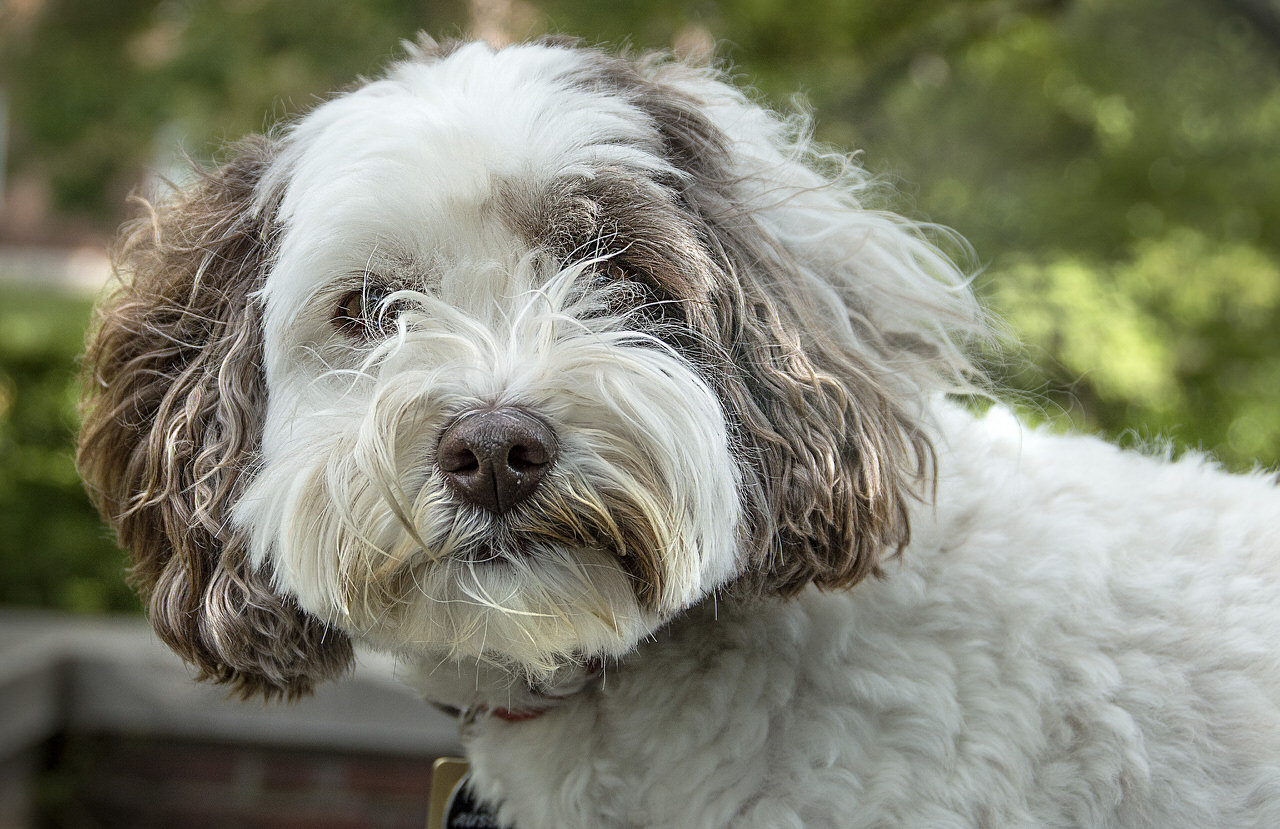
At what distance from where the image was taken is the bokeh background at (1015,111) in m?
5.18

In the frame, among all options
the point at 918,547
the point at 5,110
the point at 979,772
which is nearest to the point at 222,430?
the point at 918,547

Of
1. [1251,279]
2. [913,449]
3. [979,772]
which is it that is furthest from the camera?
[1251,279]

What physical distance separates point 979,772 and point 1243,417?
4570 mm

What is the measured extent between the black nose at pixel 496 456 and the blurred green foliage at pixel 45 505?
206 inches

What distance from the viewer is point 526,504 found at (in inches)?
60.2

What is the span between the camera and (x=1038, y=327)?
16.1ft

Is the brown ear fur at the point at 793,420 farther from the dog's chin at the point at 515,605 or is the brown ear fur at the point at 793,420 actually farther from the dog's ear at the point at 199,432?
the dog's ear at the point at 199,432

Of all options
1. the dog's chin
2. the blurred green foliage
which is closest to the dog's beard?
the dog's chin

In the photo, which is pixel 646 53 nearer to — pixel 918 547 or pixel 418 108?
pixel 418 108

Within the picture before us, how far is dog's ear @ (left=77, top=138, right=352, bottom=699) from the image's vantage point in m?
1.81

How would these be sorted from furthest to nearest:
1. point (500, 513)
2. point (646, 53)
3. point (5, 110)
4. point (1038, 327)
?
1. point (5, 110)
2. point (1038, 327)
3. point (646, 53)
4. point (500, 513)

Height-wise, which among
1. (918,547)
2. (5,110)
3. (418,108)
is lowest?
(5,110)

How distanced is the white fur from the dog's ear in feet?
0.22

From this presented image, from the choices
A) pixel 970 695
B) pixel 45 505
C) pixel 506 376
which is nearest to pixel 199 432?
pixel 506 376
